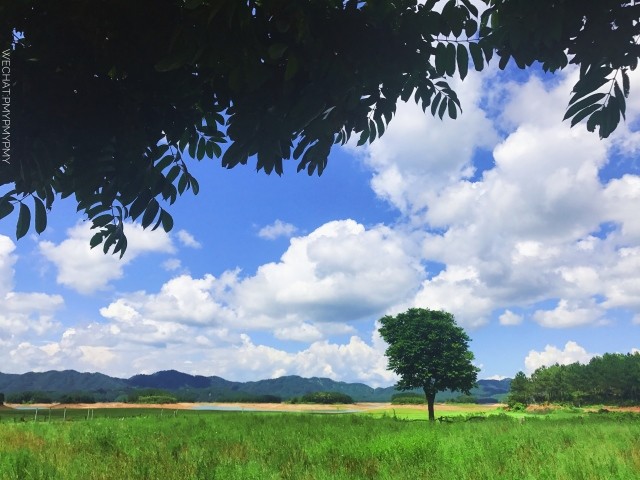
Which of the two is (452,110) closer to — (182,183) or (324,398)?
(182,183)

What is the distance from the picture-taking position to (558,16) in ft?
8.29

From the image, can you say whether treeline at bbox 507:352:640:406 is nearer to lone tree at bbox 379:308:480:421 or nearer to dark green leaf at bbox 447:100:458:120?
lone tree at bbox 379:308:480:421

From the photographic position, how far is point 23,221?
2.82 m

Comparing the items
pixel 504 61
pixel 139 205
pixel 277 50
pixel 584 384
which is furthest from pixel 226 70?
pixel 584 384

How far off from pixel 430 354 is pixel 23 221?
38284 millimetres

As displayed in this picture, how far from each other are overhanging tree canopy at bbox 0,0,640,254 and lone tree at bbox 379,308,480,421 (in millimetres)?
36578

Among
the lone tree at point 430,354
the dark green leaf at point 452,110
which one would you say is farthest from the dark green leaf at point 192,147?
the lone tree at point 430,354

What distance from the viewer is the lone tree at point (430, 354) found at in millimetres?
37406

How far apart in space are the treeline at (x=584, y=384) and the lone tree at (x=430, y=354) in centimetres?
6294

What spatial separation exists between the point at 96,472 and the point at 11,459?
10.7ft

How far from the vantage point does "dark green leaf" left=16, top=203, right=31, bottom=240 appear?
2.80m

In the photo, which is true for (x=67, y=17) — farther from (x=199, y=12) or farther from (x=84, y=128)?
(x=199, y=12)

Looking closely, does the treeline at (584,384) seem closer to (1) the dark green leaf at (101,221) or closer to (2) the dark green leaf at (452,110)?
(2) the dark green leaf at (452,110)

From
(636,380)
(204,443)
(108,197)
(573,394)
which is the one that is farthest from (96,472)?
(636,380)
